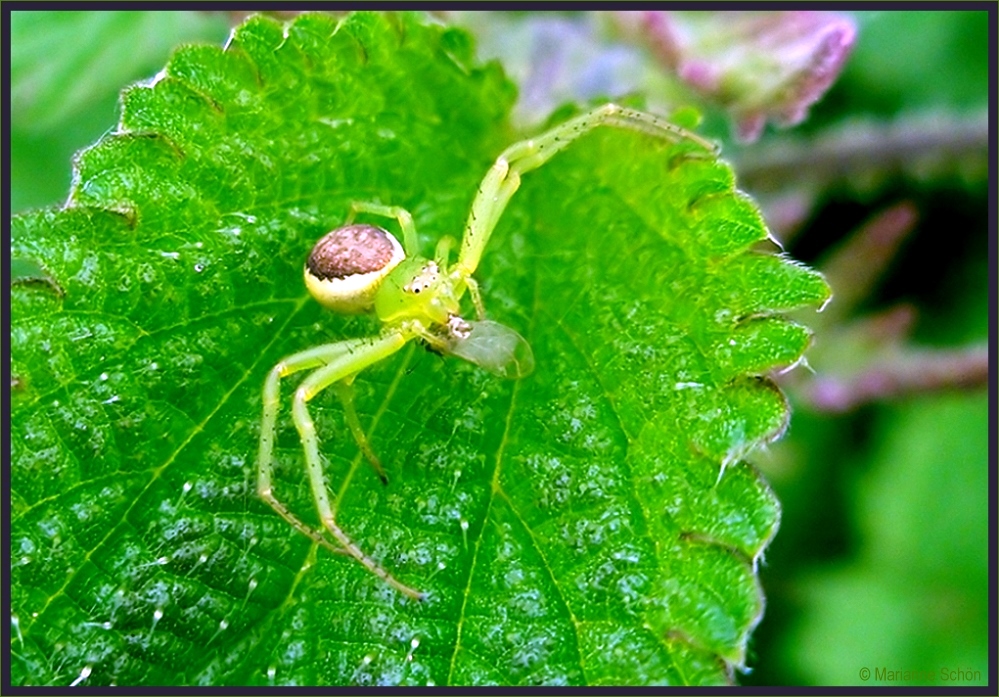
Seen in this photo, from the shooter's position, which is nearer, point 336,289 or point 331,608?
point 331,608

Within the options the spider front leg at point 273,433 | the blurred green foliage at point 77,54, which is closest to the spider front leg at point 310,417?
the spider front leg at point 273,433

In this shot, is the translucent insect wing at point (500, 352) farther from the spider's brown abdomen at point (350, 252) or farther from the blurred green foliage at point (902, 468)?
the blurred green foliage at point (902, 468)

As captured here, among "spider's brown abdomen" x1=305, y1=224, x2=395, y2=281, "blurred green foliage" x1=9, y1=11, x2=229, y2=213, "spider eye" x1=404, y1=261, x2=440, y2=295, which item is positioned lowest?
"spider's brown abdomen" x1=305, y1=224, x2=395, y2=281

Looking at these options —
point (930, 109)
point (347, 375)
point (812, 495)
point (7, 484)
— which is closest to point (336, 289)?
point (347, 375)

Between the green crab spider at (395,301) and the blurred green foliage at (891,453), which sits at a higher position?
the blurred green foliage at (891,453)

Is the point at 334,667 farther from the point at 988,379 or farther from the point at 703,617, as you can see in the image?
the point at 988,379

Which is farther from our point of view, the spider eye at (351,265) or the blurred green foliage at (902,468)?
the blurred green foliage at (902,468)

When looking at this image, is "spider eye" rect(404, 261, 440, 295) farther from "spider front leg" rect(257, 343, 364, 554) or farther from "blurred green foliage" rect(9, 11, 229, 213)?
"blurred green foliage" rect(9, 11, 229, 213)

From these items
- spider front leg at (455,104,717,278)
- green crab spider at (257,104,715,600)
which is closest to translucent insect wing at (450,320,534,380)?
green crab spider at (257,104,715,600)
